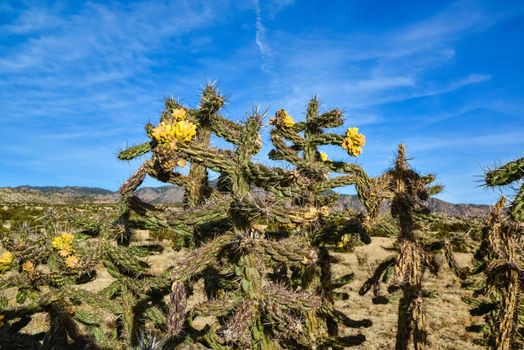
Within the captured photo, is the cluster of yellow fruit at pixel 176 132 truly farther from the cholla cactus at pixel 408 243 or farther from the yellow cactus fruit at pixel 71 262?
the yellow cactus fruit at pixel 71 262

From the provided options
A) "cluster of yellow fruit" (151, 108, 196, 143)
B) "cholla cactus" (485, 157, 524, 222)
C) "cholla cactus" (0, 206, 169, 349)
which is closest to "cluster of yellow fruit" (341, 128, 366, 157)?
"cholla cactus" (485, 157, 524, 222)

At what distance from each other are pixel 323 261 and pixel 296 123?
2241 millimetres

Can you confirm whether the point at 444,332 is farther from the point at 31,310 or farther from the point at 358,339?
the point at 31,310

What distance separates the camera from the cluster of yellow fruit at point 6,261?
5846mm

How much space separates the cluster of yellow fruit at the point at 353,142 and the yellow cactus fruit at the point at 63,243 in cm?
448

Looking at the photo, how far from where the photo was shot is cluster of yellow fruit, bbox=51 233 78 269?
19.8 ft

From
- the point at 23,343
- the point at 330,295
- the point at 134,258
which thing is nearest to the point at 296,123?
the point at 330,295

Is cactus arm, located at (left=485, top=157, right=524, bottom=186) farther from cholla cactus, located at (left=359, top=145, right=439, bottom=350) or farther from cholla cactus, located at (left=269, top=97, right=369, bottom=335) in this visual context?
cholla cactus, located at (left=269, top=97, right=369, bottom=335)

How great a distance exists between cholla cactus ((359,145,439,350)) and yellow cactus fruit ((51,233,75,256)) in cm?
478

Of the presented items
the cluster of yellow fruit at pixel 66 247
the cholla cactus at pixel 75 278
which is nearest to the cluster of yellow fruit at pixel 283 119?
the cholla cactus at pixel 75 278

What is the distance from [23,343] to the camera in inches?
283

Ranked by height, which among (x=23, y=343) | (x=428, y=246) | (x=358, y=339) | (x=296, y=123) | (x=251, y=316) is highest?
(x=296, y=123)

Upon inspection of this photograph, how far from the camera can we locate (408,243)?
204 inches

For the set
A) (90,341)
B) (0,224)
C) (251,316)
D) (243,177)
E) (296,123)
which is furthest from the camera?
(0,224)
